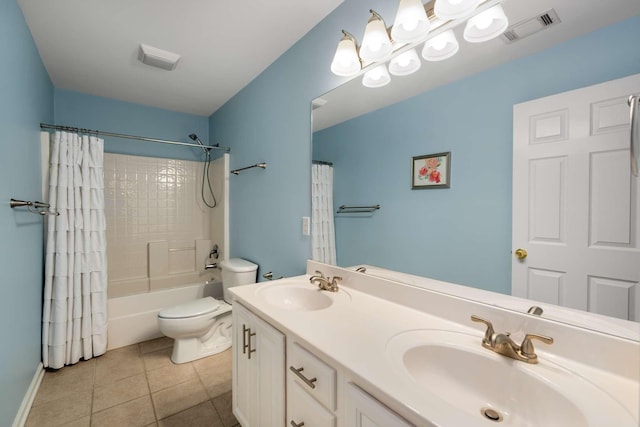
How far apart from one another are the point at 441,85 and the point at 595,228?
72 cm

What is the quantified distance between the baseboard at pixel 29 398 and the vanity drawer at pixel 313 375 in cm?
169

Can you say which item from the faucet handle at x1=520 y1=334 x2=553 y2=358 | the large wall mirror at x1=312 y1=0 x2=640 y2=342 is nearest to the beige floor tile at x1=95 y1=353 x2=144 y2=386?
the large wall mirror at x1=312 y1=0 x2=640 y2=342

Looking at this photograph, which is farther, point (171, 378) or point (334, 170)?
point (171, 378)

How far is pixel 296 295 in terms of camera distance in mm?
1562

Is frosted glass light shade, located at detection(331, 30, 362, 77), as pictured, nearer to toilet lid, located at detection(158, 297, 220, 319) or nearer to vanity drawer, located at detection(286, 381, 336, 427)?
vanity drawer, located at detection(286, 381, 336, 427)

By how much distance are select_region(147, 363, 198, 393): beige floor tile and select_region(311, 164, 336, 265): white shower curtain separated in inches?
52.5

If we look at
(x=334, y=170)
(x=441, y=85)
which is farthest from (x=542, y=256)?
(x=334, y=170)

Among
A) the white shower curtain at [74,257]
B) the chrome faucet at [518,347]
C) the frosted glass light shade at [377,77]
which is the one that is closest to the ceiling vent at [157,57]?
the white shower curtain at [74,257]

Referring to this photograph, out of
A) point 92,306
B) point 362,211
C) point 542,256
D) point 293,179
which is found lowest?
point 92,306

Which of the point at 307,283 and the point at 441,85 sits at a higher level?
the point at 441,85

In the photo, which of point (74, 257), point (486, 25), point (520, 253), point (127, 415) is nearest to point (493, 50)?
point (486, 25)

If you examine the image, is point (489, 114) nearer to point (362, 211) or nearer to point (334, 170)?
point (362, 211)

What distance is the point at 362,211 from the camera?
4.77 feet

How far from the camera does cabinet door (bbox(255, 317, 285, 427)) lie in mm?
1066
